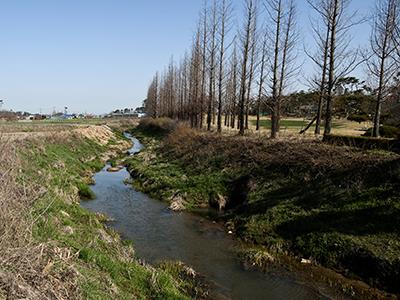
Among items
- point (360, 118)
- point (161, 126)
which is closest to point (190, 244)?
point (360, 118)

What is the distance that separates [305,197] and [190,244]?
18.2 ft

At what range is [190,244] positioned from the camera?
1448cm

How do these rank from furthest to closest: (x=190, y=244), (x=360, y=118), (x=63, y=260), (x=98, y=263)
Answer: (x=360, y=118) → (x=190, y=244) → (x=98, y=263) → (x=63, y=260)

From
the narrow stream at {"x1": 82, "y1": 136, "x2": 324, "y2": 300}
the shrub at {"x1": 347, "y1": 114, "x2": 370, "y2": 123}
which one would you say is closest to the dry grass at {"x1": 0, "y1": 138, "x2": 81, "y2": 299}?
the narrow stream at {"x1": 82, "y1": 136, "x2": 324, "y2": 300}

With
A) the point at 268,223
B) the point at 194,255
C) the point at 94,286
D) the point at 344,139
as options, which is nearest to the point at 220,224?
the point at 268,223

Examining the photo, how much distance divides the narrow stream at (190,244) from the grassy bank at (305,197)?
3.48ft

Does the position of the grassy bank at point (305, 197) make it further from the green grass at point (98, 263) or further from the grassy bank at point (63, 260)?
the grassy bank at point (63, 260)

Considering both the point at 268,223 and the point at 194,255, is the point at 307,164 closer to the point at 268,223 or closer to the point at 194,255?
the point at 268,223

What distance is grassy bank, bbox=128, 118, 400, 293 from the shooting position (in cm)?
1286

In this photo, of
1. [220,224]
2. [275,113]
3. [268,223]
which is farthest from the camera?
[275,113]

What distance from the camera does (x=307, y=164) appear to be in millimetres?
19234

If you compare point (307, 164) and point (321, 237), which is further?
point (307, 164)

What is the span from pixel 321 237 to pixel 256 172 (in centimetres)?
765

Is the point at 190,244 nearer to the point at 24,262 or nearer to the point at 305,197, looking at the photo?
the point at 305,197
